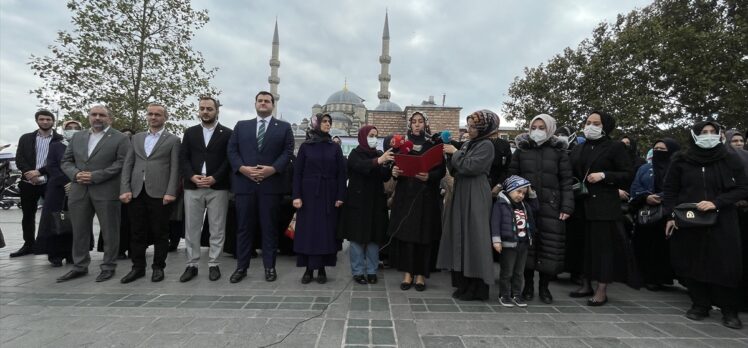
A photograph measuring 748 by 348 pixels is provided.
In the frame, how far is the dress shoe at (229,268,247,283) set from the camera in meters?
4.15

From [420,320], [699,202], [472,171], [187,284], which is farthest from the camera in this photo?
[187,284]

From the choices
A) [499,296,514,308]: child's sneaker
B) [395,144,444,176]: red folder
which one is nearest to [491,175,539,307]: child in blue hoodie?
[499,296,514,308]: child's sneaker

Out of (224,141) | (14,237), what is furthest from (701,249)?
(14,237)

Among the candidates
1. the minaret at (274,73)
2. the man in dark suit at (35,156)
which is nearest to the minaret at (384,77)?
the minaret at (274,73)

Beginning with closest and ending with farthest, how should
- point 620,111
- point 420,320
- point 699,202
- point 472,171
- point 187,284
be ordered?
point 420,320 → point 699,202 → point 472,171 → point 187,284 → point 620,111

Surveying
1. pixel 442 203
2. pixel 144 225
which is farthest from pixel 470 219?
pixel 144 225

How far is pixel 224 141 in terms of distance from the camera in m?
4.41

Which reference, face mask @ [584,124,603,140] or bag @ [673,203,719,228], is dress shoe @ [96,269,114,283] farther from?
bag @ [673,203,719,228]

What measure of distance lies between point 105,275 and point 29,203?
272cm

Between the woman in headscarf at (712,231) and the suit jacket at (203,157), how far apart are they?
16.1ft

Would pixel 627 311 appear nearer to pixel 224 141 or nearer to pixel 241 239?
pixel 241 239

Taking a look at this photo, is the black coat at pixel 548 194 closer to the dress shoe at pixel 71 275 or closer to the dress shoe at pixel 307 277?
the dress shoe at pixel 307 277

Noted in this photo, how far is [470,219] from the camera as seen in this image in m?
3.63

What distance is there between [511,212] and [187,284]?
3.65m
